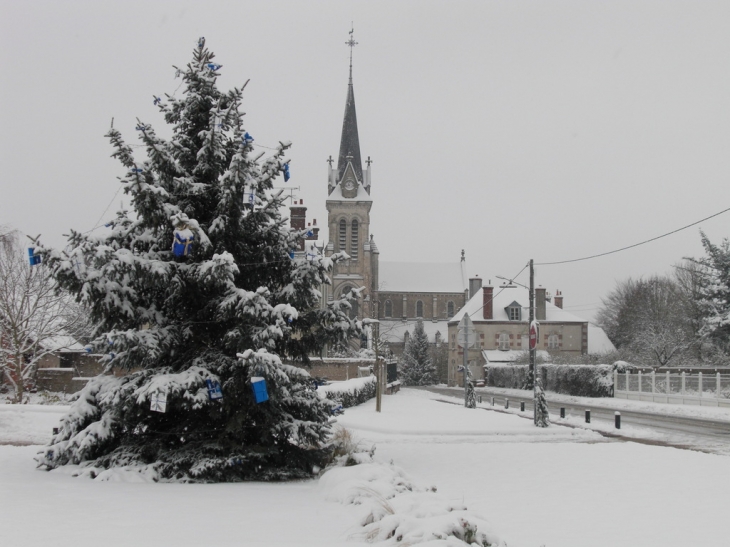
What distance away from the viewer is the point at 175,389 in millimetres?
9953

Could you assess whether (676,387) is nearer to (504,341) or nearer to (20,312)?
(20,312)

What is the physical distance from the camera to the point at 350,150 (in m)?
80.7

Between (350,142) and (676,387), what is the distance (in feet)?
178

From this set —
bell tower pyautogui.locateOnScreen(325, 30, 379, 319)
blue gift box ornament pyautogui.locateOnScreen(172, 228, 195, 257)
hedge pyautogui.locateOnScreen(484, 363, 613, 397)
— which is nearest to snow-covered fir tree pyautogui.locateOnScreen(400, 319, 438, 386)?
bell tower pyautogui.locateOnScreen(325, 30, 379, 319)

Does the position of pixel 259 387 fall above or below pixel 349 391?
above

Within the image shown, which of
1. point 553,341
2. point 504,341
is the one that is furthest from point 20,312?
point 553,341

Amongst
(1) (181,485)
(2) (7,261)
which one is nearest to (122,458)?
(1) (181,485)

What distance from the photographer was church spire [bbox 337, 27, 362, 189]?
8056cm

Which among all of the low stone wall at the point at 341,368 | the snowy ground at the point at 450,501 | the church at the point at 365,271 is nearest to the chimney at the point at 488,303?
the church at the point at 365,271

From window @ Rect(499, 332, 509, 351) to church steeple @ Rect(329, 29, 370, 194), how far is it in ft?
77.0

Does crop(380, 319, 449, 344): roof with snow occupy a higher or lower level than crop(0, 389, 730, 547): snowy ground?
higher

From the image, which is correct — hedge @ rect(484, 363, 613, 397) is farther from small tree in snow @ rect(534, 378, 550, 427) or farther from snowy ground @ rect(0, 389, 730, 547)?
snowy ground @ rect(0, 389, 730, 547)

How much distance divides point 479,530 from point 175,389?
A: 5352mm

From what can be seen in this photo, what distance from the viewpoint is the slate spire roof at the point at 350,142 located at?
264ft
